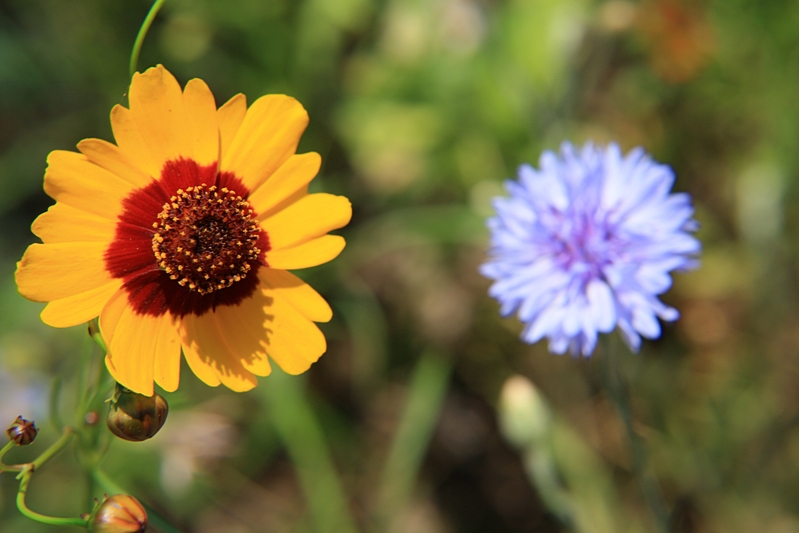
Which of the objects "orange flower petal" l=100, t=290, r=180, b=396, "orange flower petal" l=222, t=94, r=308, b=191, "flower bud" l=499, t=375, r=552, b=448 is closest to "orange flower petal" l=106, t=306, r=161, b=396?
"orange flower petal" l=100, t=290, r=180, b=396

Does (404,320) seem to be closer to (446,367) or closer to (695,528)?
(446,367)

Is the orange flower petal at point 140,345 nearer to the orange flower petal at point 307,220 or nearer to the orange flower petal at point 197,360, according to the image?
the orange flower petal at point 197,360

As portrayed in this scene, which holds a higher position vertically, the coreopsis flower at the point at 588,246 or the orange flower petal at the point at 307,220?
the coreopsis flower at the point at 588,246

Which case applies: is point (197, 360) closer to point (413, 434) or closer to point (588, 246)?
point (588, 246)

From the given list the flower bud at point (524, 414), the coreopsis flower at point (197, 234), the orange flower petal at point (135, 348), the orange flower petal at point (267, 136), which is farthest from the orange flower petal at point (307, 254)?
the flower bud at point (524, 414)

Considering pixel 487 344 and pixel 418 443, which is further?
pixel 487 344

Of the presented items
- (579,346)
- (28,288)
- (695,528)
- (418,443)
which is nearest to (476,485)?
(418,443)

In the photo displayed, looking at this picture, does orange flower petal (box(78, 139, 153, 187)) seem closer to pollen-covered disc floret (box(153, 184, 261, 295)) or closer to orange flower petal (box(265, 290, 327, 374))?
pollen-covered disc floret (box(153, 184, 261, 295))

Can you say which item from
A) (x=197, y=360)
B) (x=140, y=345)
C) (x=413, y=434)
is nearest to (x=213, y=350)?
(x=197, y=360)
